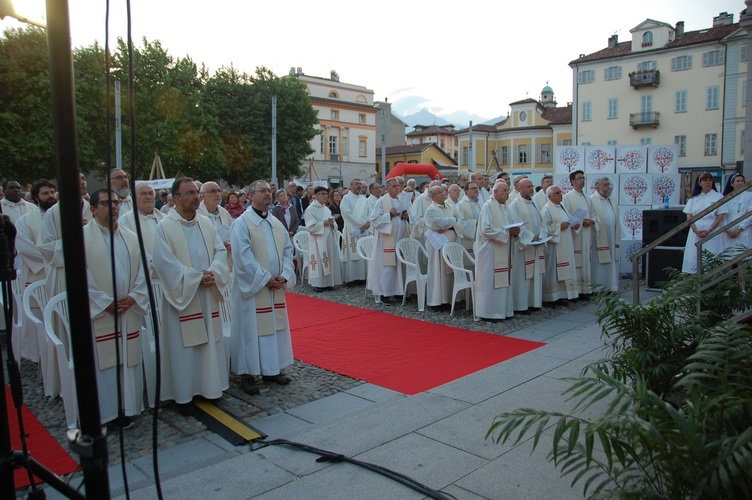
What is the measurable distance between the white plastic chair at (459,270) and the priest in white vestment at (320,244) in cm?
312

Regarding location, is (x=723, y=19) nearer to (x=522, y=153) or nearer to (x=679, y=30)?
(x=679, y=30)

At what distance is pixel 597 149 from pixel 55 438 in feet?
39.3

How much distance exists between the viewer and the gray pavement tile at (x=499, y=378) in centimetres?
521

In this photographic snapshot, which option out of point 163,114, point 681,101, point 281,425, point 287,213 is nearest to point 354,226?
point 287,213

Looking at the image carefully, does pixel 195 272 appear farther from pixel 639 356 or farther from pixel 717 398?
pixel 717 398

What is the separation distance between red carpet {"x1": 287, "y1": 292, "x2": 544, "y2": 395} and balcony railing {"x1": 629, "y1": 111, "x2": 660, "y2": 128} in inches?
1771

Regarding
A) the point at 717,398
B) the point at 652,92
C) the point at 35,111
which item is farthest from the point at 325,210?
the point at 652,92

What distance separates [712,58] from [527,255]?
4463cm

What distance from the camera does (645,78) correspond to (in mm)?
47062

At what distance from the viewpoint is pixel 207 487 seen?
3.64 metres

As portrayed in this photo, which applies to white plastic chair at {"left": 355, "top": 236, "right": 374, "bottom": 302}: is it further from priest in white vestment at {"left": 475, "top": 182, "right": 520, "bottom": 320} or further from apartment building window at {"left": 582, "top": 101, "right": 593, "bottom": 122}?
apartment building window at {"left": 582, "top": 101, "right": 593, "bottom": 122}

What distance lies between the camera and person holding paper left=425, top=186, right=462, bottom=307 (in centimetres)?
907

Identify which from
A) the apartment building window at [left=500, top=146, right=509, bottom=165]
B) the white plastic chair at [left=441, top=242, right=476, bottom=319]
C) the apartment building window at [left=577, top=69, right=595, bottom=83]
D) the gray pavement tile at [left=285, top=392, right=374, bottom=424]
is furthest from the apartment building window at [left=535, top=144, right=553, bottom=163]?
the gray pavement tile at [left=285, top=392, right=374, bottom=424]

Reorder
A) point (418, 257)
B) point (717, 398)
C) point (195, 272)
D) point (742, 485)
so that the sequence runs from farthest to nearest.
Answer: point (418, 257) → point (195, 272) → point (717, 398) → point (742, 485)
